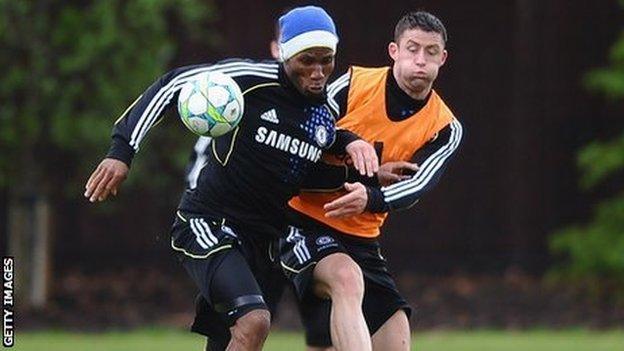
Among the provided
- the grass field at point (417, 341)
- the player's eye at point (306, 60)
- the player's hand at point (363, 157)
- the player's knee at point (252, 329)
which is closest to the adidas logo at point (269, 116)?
the player's eye at point (306, 60)

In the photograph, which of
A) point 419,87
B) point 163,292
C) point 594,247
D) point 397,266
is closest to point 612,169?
point 594,247

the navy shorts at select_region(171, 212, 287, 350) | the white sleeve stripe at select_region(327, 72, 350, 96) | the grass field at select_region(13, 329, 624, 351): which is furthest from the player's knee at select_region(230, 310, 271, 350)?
the grass field at select_region(13, 329, 624, 351)

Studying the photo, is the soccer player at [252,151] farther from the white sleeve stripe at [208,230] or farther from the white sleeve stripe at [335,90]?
the white sleeve stripe at [335,90]

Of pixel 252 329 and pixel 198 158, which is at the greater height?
pixel 198 158

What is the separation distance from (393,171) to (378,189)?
0.75ft

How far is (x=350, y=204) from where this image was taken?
9328 mm

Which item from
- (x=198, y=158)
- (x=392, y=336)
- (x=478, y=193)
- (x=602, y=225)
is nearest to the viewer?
(x=392, y=336)

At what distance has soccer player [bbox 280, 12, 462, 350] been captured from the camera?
965 centimetres

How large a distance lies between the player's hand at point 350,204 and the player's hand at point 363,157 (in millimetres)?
101

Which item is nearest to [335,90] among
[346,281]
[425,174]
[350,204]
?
[425,174]

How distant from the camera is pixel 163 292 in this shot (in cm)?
1825

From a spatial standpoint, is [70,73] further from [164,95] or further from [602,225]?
[164,95]

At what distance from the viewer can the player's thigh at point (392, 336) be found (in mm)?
10086

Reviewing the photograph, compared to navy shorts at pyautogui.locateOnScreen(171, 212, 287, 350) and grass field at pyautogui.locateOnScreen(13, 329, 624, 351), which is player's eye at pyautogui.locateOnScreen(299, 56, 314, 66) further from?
grass field at pyautogui.locateOnScreen(13, 329, 624, 351)
